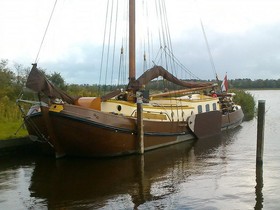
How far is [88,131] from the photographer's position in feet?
53.9

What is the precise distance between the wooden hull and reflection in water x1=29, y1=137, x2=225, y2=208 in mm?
458

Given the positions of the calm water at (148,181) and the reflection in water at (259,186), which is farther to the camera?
the calm water at (148,181)

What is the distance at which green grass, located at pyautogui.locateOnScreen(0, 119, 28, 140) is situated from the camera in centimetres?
1841

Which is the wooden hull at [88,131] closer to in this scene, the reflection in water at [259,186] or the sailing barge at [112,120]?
the sailing barge at [112,120]

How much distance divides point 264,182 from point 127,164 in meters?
5.67

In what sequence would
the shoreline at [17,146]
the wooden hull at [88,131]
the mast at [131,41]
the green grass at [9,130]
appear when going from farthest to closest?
the mast at [131,41] → the green grass at [9,130] → the shoreline at [17,146] → the wooden hull at [88,131]

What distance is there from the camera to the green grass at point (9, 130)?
18406mm

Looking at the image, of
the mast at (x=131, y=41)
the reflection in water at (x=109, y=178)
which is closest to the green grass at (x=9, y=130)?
the reflection in water at (x=109, y=178)

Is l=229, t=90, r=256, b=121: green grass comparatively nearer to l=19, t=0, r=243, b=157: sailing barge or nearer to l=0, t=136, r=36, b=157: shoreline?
l=19, t=0, r=243, b=157: sailing barge

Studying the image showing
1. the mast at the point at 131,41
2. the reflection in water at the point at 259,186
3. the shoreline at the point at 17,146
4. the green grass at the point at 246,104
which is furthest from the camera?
the green grass at the point at 246,104

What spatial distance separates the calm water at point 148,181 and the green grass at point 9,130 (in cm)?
118

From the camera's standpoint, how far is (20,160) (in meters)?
17.6

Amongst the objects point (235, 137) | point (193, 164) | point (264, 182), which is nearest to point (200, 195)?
point (264, 182)

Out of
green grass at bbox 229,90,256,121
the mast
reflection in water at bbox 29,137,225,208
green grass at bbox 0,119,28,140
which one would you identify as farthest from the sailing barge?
green grass at bbox 229,90,256,121
